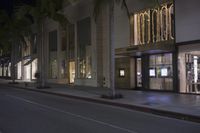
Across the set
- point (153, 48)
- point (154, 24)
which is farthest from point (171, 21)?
point (154, 24)

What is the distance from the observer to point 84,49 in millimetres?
39750

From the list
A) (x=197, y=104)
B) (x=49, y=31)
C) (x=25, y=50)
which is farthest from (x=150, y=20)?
(x=25, y=50)

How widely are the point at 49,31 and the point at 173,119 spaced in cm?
3661

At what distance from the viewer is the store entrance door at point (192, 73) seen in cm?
2523

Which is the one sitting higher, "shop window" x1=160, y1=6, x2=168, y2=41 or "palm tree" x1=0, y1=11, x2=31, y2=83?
"palm tree" x1=0, y1=11, x2=31, y2=83

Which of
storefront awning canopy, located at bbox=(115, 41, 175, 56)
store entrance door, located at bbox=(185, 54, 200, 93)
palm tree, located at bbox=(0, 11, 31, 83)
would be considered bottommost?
store entrance door, located at bbox=(185, 54, 200, 93)

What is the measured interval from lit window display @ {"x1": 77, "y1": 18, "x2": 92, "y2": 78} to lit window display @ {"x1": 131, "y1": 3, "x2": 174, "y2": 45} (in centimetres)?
896

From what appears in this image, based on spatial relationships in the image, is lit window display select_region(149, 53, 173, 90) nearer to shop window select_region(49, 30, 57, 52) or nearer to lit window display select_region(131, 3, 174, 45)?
lit window display select_region(131, 3, 174, 45)

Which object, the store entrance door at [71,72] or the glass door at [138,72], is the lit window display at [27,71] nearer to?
the store entrance door at [71,72]

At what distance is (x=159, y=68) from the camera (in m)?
28.2

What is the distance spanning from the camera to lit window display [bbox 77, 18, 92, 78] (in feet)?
127

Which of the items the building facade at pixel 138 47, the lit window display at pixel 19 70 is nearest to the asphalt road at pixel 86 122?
the building facade at pixel 138 47

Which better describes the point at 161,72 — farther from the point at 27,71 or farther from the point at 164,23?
the point at 27,71

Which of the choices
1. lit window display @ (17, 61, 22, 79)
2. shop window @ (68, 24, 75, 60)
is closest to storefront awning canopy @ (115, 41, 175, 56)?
shop window @ (68, 24, 75, 60)
